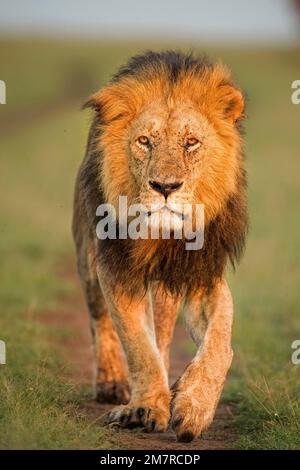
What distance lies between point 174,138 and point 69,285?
5.50 metres

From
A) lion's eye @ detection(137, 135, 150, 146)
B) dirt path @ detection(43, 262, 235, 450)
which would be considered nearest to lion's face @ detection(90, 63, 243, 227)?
lion's eye @ detection(137, 135, 150, 146)

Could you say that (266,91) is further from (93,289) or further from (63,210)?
(93,289)

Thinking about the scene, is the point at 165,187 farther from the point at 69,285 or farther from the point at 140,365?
the point at 69,285

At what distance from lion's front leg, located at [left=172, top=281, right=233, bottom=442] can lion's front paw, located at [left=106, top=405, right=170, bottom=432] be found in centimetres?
19

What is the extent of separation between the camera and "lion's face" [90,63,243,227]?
5.03 metres

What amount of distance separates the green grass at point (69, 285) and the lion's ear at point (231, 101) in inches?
57.1

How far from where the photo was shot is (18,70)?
42.7 meters

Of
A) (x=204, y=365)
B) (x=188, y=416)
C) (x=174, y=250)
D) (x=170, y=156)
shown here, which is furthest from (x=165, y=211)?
(x=188, y=416)

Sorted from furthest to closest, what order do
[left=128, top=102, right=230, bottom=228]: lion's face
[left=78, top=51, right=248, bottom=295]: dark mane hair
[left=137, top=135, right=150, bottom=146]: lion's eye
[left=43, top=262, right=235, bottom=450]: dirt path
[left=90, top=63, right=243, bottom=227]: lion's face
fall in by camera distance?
[left=78, top=51, right=248, bottom=295]: dark mane hair < [left=137, top=135, right=150, bottom=146]: lion's eye < [left=90, top=63, right=243, bottom=227]: lion's face < [left=128, top=102, right=230, bottom=228]: lion's face < [left=43, top=262, right=235, bottom=450]: dirt path

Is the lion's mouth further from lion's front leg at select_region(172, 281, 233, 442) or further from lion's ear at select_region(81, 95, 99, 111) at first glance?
lion's ear at select_region(81, 95, 99, 111)

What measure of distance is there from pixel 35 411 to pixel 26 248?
797 cm

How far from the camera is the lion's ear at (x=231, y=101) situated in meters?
5.26

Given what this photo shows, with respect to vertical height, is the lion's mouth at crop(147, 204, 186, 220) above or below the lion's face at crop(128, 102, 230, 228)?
below

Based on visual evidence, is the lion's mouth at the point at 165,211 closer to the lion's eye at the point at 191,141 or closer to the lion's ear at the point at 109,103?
the lion's eye at the point at 191,141
